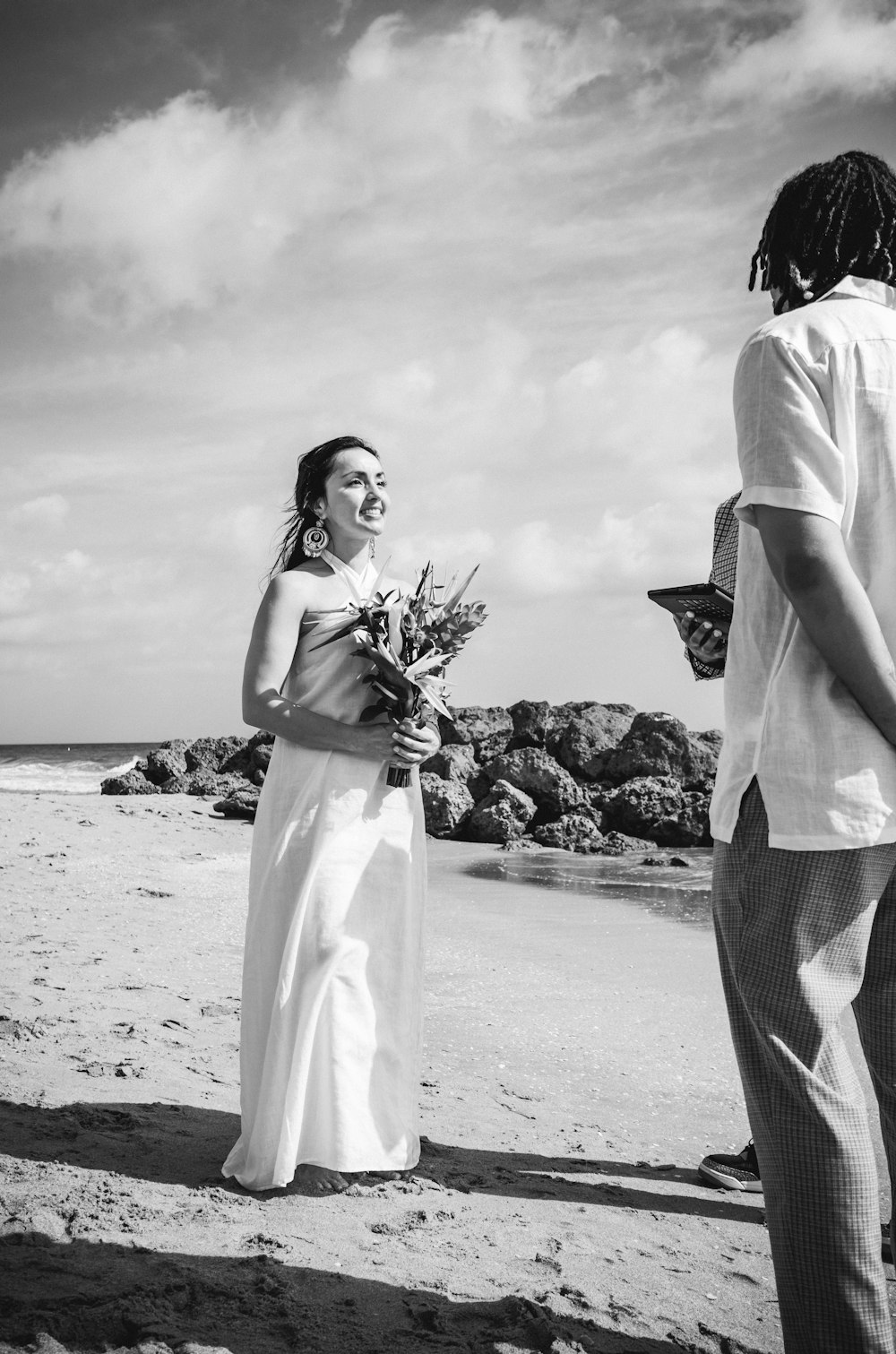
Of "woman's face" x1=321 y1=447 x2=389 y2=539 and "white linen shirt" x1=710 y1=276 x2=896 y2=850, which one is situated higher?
"woman's face" x1=321 y1=447 x2=389 y2=539

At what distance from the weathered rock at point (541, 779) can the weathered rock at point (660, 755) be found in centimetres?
126

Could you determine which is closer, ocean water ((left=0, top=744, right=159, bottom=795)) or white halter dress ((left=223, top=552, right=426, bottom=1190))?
white halter dress ((left=223, top=552, right=426, bottom=1190))

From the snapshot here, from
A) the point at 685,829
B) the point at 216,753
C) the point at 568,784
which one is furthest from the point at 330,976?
the point at 216,753

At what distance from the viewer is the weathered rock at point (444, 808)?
49.5 ft

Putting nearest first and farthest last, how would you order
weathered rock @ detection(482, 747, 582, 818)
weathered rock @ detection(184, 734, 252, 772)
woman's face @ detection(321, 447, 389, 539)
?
1. woman's face @ detection(321, 447, 389, 539)
2. weathered rock @ detection(482, 747, 582, 818)
3. weathered rock @ detection(184, 734, 252, 772)

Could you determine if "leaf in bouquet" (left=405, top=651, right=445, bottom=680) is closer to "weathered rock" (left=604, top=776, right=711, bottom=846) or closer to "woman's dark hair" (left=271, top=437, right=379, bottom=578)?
"woman's dark hair" (left=271, top=437, right=379, bottom=578)

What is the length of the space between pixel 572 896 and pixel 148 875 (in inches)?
170

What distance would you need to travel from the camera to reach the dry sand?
2504 millimetres

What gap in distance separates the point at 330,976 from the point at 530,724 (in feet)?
55.6

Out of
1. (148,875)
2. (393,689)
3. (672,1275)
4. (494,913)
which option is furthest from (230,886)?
(672,1275)

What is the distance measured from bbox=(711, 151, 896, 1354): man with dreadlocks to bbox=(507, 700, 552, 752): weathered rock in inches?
693

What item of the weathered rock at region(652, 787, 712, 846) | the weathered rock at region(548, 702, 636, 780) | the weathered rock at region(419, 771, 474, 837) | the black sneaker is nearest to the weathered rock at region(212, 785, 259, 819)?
the weathered rock at region(419, 771, 474, 837)

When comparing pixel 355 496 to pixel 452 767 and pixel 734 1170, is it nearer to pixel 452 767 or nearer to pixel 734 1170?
pixel 734 1170

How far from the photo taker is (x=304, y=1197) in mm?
3275
